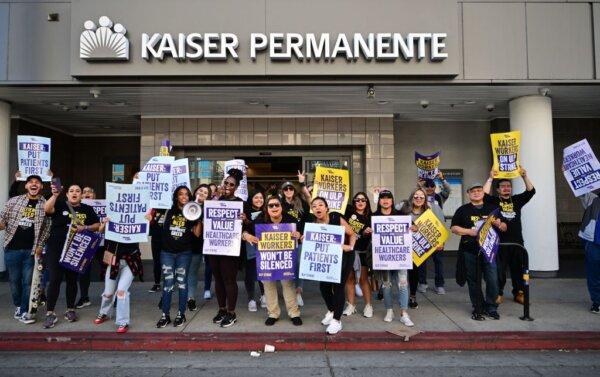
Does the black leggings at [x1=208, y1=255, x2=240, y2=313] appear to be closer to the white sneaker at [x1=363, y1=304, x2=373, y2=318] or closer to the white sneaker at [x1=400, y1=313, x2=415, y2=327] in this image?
the white sneaker at [x1=363, y1=304, x2=373, y2=318]

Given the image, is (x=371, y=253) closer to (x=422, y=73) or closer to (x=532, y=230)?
(x=422, y=73)

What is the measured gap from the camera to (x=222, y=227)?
637cm

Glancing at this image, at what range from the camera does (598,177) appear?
6.91 m

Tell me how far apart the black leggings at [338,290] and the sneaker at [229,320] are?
141 cm

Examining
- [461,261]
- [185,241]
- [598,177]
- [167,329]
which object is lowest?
[167,329]

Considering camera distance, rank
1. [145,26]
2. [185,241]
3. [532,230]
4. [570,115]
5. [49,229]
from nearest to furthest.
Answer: [185,241], [49,229], [145,26], [532,230], [570,115]

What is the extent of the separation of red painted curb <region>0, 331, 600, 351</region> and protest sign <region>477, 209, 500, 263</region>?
116 centimetres

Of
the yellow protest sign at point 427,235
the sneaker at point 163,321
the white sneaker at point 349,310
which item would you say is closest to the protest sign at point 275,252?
the white sneaker at point 349,310

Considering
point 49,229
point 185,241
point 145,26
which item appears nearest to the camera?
point 185,241

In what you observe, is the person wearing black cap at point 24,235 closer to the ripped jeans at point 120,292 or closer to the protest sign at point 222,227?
the ripped jeans at point 120,292

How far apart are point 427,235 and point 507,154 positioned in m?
2.00

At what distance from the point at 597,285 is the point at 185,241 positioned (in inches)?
256

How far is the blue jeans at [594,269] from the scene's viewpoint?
6.84 m

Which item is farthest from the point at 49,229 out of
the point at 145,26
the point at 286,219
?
the point at 145,26
